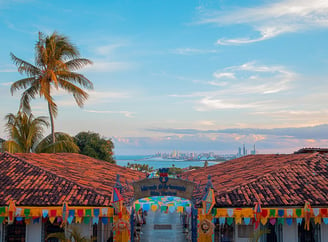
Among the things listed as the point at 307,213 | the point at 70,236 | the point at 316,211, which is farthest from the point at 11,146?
the point at 316,211

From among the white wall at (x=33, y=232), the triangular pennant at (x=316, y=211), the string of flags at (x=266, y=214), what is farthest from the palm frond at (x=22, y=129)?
the triangular pennant at (x=316, y=211)

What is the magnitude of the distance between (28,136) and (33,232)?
37.5 feet

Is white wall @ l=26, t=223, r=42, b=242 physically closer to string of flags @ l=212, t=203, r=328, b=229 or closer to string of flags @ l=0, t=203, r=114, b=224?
string of flags @ l=0, t=203, r=114, b=224

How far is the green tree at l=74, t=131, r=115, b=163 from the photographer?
114ft

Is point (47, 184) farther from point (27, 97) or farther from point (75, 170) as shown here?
point (27, 97)

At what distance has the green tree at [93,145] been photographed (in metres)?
34.8

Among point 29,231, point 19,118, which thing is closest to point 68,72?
point 19,118

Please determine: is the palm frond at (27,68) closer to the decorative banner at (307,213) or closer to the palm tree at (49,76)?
the palm tree at (49,76)

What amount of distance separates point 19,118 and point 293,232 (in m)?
18.2

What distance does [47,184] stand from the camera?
14883 mm

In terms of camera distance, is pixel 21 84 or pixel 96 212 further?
pixel 21 84

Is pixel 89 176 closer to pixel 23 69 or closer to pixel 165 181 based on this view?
pixel 165 181

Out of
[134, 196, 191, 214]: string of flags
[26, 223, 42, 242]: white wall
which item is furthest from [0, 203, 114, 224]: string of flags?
[134, 196, 191, 214]: string of flags

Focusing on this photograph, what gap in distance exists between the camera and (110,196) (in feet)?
46.3
